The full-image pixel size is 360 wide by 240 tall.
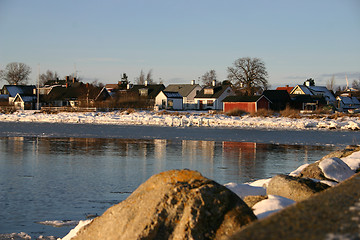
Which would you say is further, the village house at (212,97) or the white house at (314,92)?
the white house at (314,92)

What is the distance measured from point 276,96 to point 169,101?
20.2 m

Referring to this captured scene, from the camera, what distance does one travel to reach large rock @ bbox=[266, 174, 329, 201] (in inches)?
267

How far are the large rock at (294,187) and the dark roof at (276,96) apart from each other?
67976mm

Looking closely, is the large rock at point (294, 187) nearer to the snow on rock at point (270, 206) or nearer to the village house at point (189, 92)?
the snow on rock at point (270, 206)

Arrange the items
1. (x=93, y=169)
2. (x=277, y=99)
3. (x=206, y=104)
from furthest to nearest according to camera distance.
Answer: (x=206, y=104), (x=277, y=99), (x=93, y=169)

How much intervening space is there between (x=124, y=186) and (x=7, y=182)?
3.00m

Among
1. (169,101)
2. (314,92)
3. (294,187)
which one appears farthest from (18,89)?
(294,187)

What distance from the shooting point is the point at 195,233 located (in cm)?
447

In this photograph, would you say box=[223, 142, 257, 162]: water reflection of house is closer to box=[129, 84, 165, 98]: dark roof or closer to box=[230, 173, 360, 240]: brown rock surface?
box=[230, 173, 360, 240]: brown rock surface

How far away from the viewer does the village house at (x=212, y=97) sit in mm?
87500

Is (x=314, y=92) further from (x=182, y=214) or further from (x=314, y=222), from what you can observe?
(x=314, y=222)

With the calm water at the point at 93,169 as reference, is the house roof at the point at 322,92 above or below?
above

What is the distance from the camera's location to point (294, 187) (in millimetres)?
6926

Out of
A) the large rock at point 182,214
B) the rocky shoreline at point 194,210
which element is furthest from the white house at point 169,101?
the large rock at point 182,214
